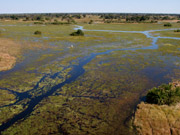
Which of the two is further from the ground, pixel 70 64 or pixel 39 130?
pixel 70 64

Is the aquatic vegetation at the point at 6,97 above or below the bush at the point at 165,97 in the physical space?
below

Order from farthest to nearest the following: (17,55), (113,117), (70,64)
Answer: (17,55) → (70,64) → (113,117)

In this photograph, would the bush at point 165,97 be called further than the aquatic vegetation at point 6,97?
No

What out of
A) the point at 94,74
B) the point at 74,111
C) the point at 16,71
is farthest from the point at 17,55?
the point at 74,111

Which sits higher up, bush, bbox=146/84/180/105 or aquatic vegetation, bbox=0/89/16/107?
bush, bbox=146/84/180/105

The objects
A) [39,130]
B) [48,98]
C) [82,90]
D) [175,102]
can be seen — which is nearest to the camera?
[39,130]

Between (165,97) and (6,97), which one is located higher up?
(165,97)

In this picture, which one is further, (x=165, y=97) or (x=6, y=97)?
(x=6, y=97)

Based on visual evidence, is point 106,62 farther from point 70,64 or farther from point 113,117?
point 113,117

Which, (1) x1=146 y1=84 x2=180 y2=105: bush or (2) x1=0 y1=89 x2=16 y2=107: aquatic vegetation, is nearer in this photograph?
(1) x1=146 y1=84 x2=180 y2=105: bush

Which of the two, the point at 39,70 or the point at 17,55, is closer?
the point at 39,70
